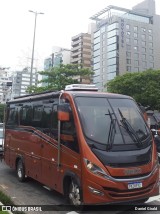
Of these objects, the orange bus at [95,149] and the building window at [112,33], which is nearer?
the orange bus at [95,149]

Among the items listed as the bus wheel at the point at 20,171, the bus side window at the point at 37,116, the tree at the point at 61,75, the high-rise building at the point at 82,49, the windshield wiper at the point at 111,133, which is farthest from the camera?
the high-rise building at the point at 82,49

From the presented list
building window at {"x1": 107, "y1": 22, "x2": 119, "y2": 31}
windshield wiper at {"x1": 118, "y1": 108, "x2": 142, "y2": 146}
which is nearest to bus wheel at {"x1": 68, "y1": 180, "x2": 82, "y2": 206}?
windshield wiper at {"x1": 118, "y1": 108, "x2": 142, "y2": 146}

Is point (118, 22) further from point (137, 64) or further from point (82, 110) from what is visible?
point (82, 110)

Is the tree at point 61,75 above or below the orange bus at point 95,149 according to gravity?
above

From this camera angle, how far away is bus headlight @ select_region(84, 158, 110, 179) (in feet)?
22.0

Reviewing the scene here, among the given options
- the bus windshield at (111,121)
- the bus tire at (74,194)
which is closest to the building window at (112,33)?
the bus windshield at (111,121)

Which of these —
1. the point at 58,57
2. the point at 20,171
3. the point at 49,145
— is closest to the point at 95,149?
the point at 49,145

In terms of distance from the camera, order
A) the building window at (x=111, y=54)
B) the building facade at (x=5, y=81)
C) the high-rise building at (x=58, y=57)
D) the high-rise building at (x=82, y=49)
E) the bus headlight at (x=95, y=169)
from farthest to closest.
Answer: the high-rise building at (x=58, y=57) → the high-rise building at (x=82, y=49) → the building window at (x=111, y=54) → the building facade at (x=5, y=81) → the bus headlight at (x=95, y=169)

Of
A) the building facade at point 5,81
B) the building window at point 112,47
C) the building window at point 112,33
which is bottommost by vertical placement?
the building facade at point 5,81

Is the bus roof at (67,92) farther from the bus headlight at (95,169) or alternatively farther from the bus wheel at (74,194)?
the bus wheel at (74,194)

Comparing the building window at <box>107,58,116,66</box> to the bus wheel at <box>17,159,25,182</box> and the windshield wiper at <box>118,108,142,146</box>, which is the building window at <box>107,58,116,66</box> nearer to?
the bus wheel at <box>17,159,25,182</box>

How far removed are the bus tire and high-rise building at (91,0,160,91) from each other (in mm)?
90232

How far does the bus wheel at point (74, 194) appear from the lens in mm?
7113

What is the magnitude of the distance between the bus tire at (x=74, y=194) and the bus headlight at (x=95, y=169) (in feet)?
1.74
